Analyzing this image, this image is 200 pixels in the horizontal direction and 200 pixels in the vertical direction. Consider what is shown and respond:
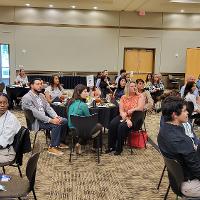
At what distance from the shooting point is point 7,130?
3.62 m

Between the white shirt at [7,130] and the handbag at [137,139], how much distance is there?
9.15 ft

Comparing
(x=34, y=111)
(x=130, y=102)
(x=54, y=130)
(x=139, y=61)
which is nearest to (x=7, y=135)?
(x=34, y=111)

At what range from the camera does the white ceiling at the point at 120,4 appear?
1205 cm

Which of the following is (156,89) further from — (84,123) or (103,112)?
(84,123)

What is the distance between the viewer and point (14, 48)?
14.1 meters

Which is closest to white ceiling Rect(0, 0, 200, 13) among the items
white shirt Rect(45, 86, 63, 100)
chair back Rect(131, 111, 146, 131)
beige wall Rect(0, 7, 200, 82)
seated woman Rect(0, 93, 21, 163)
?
beige wall Rect(0, 7, 200, 82)

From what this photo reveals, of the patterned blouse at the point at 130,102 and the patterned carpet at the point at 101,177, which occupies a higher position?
the patterned blouse at the point at 130,102

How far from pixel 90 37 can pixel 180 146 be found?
12.2m

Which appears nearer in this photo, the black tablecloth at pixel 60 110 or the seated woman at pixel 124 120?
the seated woman at pixel 124 120

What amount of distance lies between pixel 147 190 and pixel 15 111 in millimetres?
6320

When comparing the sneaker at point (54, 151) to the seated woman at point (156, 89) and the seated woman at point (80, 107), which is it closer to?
the seated woman at point (80, 107)

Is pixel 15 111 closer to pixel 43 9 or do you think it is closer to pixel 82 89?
pixel 82 89

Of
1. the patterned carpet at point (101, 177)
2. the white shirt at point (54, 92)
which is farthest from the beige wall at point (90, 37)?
the patterned carpet at point (101, 177)

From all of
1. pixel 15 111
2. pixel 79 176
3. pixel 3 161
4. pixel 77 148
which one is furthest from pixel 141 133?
pixel 15 111
